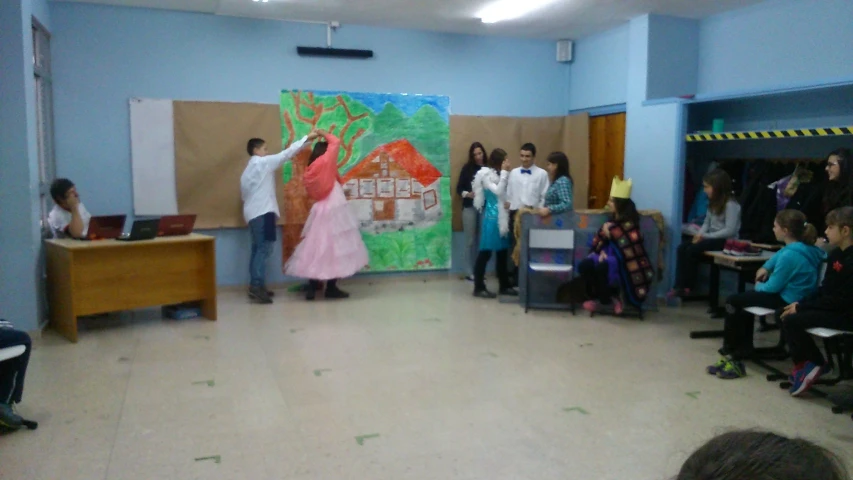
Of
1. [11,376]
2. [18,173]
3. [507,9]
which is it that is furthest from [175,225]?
[507,9]

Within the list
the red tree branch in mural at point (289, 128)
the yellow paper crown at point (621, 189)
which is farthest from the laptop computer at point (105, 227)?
the yellow paper crown at point (621, 189)

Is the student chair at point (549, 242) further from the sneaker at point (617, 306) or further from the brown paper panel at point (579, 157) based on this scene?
the brown paper panel at point (579, 157)

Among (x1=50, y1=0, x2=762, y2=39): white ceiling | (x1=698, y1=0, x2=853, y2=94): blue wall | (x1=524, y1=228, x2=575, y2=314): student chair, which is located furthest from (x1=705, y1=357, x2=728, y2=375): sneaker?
(x1=50, y1=0, x2=762, y2=39): white ceiling

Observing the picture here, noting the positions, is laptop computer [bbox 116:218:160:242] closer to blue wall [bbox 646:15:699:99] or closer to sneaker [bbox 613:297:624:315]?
sneaker [bbox 613:297:624:315]

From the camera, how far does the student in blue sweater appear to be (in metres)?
4.12

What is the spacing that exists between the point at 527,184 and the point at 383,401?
10.3 feet

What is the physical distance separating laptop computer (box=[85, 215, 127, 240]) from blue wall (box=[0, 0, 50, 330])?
37 cm

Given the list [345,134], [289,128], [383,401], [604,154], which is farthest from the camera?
[604,154]

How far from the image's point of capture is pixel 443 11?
6289mm

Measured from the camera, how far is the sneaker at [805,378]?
148 inches

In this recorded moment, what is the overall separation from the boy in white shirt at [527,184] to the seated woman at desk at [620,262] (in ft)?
2.42

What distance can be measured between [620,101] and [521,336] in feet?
10.5

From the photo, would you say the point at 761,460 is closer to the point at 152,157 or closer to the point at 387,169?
the point at 152,157

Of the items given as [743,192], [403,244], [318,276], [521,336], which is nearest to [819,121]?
[743,192]
